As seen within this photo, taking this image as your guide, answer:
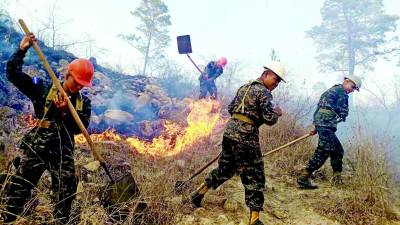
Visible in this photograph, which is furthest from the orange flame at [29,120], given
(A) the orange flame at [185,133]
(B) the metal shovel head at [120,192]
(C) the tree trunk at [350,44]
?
(C) the tree trunk at [350,44]

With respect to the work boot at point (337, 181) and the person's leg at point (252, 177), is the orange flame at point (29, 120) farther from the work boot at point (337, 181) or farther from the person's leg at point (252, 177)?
the work boot at point (337, 181)

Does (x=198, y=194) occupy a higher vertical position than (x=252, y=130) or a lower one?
lower

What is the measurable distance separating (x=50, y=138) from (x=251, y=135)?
2.25 meters

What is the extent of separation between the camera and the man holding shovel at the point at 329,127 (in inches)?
222

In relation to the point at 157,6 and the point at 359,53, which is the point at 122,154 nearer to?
the point at 157,6

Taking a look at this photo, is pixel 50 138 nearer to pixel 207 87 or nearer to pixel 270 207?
pixel 270 207

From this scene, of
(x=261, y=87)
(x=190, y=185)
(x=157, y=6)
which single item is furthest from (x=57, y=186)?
(x=157, y=6)

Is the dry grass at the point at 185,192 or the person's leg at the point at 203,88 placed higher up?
the person's leg at the point at 203,88

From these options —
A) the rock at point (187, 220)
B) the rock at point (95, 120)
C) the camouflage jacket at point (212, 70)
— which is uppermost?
the camouflage jacket at point (212, 70)

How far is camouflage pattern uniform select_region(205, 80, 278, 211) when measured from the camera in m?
4.02

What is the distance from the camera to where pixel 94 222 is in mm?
3068

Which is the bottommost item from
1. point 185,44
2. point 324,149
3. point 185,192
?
point 185,192

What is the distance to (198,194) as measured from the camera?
14.8 feet

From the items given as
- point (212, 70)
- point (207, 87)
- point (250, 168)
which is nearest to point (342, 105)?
point (250, 168)
